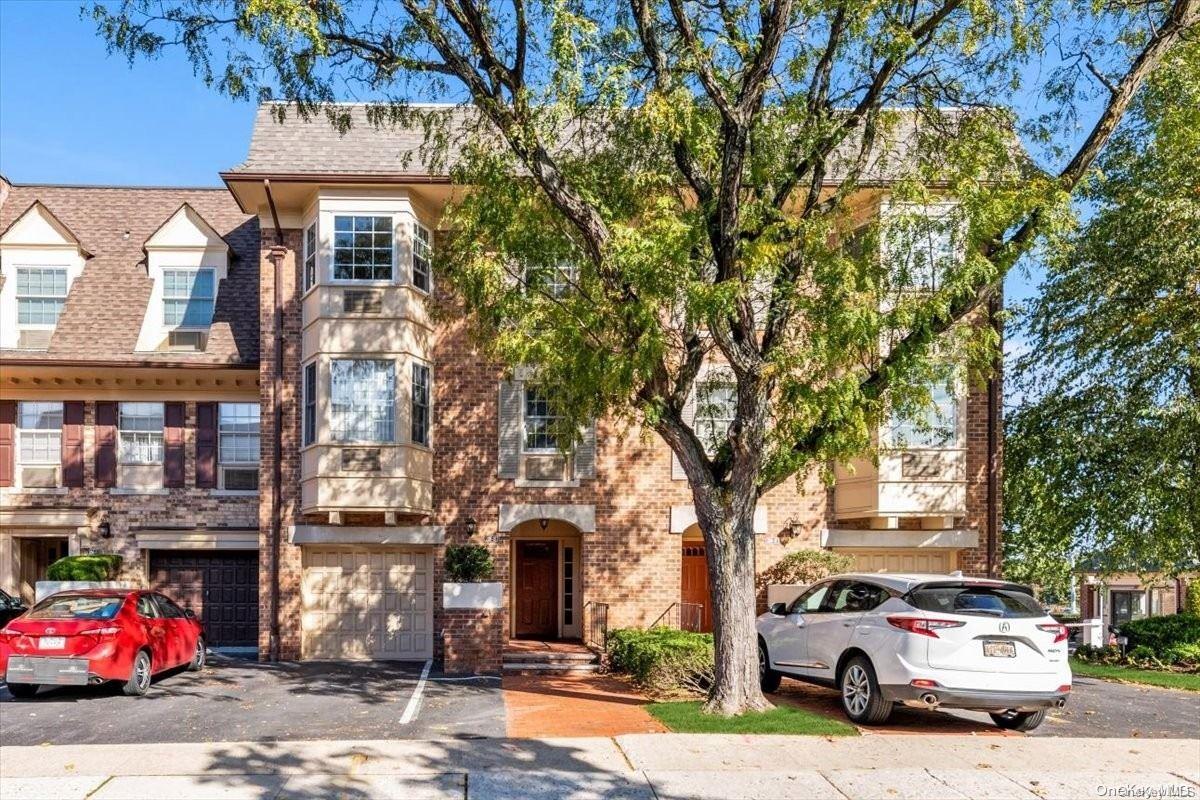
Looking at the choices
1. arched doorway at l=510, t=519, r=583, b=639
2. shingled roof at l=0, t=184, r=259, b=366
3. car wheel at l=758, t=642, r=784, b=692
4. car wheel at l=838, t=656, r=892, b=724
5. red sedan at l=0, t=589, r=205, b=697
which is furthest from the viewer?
arched doorway at l=510, t=519, r=583, b=639

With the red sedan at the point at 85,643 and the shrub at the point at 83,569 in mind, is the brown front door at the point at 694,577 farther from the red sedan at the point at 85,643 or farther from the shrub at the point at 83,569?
the shrub at the point at 83,569

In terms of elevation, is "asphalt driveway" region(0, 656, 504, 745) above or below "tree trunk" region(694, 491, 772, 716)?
below

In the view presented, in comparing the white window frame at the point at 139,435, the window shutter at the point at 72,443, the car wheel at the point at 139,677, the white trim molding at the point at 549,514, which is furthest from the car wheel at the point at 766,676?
the window shutter at the point at 72,443

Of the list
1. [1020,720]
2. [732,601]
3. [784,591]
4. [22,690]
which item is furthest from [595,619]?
[22,690]

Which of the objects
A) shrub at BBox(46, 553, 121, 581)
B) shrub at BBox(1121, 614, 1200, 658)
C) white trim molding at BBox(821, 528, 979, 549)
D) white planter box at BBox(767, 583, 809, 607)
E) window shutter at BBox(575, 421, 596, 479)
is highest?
window shutter at BBox(575, 421, 596, 479)

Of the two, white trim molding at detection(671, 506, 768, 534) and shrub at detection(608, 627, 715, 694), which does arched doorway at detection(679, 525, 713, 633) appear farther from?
shrub at detection(608, 627, 715, 694)

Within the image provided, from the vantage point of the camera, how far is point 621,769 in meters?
8.88

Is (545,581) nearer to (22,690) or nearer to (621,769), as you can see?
(22,690)

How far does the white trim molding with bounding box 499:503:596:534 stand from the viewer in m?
18.3

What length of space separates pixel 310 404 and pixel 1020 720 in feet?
39.6

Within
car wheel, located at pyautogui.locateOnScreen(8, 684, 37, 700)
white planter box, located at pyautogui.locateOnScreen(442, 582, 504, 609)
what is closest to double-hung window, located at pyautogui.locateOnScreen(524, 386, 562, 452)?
white planter box, located at pyautogui.locateOnScreen(442, 582, 504, 609)

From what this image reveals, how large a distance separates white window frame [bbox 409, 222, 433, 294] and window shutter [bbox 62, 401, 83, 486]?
7296 mm

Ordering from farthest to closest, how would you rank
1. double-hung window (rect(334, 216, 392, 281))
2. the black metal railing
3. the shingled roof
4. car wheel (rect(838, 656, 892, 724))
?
the shingled roof
the black metal railing
double-hung window (rect(334, 216, 392, 281))
car wheel (rect(838, 656, 892, 724))

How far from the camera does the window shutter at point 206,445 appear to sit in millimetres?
19766
